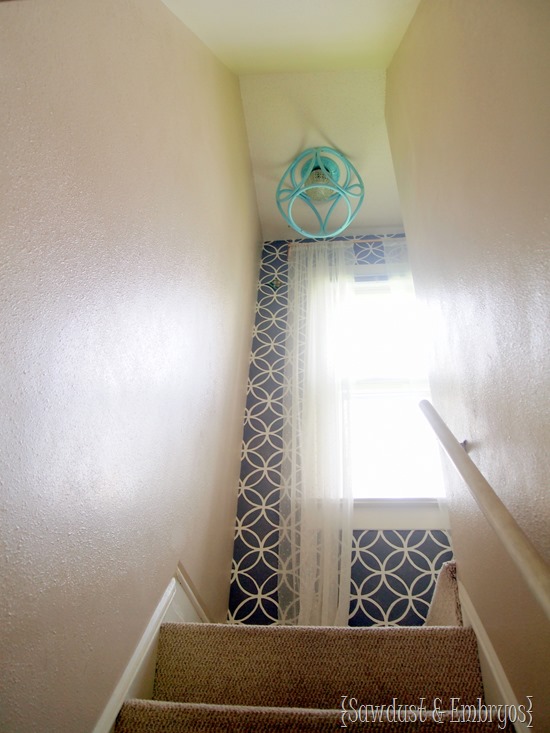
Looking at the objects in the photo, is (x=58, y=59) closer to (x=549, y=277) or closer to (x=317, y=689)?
(x=549, y=277)

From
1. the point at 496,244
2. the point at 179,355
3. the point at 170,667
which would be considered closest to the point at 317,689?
the point at 170,667

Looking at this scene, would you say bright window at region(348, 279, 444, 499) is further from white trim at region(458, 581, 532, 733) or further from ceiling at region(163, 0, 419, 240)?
white trim at region(458, 581, 532, 733)

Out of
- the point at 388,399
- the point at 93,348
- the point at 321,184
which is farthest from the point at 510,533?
the point at 321,184

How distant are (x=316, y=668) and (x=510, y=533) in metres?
0.72

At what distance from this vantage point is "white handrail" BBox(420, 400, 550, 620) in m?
0.64

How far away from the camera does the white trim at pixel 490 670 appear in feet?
3.00

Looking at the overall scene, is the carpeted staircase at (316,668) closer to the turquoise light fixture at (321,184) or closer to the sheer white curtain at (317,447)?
the sheer white curtain at (317,447)

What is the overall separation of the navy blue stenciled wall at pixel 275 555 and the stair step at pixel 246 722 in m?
1.14

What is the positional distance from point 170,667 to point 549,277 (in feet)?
4.29

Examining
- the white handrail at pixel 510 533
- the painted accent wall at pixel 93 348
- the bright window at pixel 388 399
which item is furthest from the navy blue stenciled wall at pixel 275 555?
the white handrail at pixel 510 533

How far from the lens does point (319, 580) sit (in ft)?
6.46

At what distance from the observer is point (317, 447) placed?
7.66 feet

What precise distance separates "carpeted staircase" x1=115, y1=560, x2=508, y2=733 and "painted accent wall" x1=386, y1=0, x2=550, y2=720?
176 mm

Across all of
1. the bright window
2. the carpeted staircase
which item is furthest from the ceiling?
the carpeted staircase
